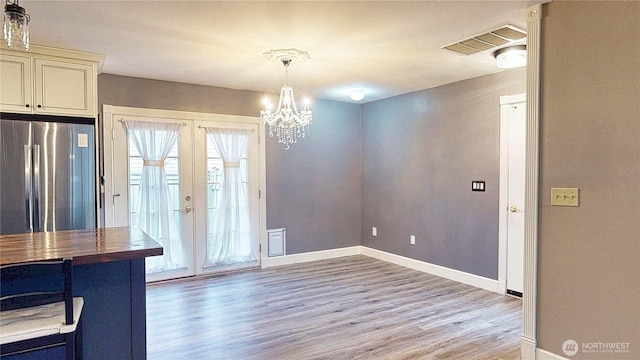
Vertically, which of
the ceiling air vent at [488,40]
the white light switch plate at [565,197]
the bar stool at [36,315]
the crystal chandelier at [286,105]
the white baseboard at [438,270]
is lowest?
the white baseboard at [438,270]

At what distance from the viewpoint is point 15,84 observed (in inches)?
128

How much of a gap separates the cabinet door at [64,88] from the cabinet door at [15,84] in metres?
0.07

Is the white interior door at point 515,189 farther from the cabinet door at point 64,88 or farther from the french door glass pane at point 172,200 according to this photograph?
the cabinet door at point 64,88

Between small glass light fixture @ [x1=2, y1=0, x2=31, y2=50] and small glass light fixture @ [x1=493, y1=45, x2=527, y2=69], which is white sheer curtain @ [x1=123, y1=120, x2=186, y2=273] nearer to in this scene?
small glass light fixture @ [x1=2, y1=0, x2=31, y2=50]

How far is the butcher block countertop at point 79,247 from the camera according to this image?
1.85 m

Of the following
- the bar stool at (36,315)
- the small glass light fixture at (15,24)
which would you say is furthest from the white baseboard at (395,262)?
the small glass light fixture at (15,24)

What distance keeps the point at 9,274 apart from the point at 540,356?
3.13 meters

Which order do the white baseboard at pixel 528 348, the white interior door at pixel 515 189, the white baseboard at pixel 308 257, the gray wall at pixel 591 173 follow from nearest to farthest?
the gray wall at pixel 591 173 < the white baseboard at pixel 528 348 < the white interior door at pixel 515 189 < the white baseboard at pixel 308 257

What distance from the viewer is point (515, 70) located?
4.11 meters

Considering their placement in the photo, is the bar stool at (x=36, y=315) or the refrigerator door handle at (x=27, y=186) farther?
the refrigerator door handle at (x=27, y=186)

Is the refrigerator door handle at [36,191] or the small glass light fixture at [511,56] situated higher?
the small glass light fixture at [511,56]

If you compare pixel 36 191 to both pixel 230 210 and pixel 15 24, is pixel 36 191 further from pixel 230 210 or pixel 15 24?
pixel 230 210

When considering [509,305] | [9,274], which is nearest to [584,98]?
[509,305]

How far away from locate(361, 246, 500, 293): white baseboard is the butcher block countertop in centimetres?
372
